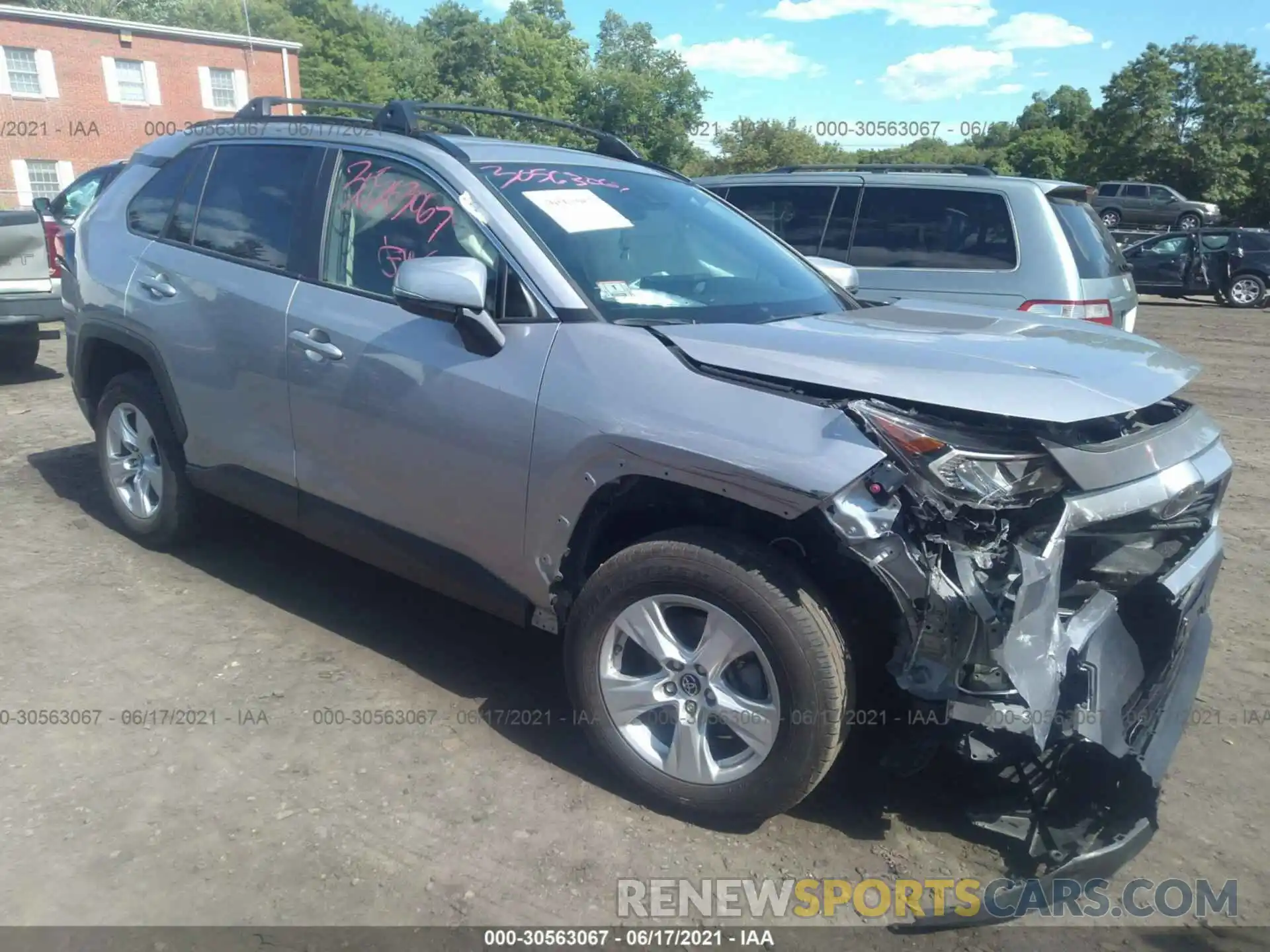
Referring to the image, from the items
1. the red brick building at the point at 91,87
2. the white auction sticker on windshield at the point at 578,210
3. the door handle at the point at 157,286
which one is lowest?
the red brick building at the point at 91,87

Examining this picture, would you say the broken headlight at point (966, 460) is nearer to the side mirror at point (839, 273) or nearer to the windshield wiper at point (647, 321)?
the windshield wiper at point (647, 321)

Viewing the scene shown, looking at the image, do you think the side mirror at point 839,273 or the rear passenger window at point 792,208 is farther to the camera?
the rear passenger window at point 792,208

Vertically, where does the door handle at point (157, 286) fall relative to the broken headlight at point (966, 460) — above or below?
below

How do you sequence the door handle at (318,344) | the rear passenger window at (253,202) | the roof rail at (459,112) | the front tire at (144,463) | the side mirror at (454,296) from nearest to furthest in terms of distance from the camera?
the side mirror at (454,296) → the door handle at (318,344) → the roof rail at (459,112) → the rear passenger window at (253,202) → the front tire at (144,463)

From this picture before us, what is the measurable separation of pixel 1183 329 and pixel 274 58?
32.6m

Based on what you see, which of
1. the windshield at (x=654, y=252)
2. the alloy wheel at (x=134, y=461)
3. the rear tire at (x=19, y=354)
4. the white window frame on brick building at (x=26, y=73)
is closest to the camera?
the windshield at (x=654, y=252)

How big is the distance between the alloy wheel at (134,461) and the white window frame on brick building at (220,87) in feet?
113

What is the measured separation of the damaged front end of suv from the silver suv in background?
354 centimetres

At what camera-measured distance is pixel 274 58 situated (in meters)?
36.5

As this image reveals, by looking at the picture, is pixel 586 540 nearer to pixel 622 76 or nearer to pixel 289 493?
pixel 289 493

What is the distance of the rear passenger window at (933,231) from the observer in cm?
668

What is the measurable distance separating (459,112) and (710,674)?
3012 mm

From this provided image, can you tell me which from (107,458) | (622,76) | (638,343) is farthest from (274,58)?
(638,343)

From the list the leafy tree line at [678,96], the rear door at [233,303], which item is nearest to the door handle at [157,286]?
the rear door at [233,303]
